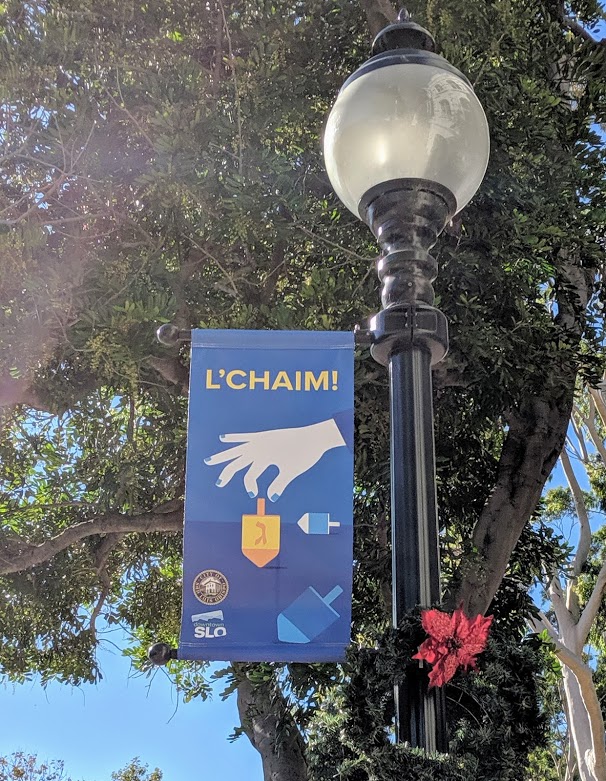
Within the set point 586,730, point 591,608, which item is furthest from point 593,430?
point 586,730

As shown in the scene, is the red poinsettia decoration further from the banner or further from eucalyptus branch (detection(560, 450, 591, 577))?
eucalyptus branch (detection(560, 450, 591, 577))

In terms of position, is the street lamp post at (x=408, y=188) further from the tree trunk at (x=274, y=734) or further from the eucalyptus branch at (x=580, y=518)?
the eucalyptus branch at (x=580, y=518)

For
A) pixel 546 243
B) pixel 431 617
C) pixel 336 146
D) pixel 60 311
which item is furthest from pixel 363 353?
pixel 431 617

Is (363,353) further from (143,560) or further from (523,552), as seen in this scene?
(143,560)

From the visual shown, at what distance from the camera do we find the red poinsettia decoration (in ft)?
7.20

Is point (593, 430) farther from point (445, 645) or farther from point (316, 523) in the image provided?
point (445, 645)

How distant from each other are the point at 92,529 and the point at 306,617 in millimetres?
3803

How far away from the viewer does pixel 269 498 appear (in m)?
3.19

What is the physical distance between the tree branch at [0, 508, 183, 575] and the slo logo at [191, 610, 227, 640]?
3.37 metres

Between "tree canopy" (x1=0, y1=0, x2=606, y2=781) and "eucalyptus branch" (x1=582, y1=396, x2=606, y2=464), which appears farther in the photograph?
"eucalyptus branch" (x1=582, y1=396, x2=606, y2=464)

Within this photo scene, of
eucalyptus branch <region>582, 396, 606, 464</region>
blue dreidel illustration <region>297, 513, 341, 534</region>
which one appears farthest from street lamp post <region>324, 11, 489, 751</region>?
eucalyptus branch <region>582, 396, 606, 464</region>

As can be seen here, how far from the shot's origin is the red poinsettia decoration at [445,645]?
2193 mm

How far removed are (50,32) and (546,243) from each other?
385 cm

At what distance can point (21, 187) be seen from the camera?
605 centimetres
